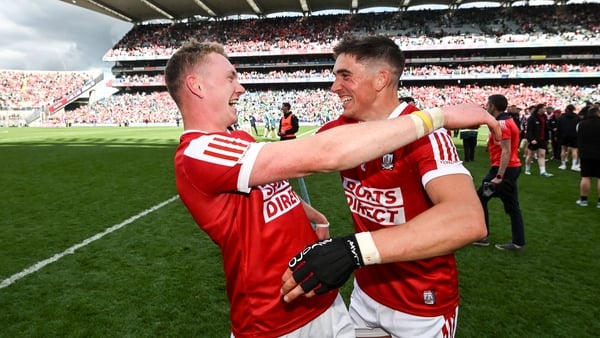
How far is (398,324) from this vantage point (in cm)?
210

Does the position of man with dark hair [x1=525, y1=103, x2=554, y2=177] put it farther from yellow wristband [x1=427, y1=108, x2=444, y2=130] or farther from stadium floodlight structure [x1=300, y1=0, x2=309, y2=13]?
stadium floodlight structure [x1=300, y1=0, x2=309, y2=13]

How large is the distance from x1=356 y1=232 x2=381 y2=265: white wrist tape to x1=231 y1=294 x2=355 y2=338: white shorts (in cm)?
79

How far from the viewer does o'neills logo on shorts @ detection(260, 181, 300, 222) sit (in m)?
1.66

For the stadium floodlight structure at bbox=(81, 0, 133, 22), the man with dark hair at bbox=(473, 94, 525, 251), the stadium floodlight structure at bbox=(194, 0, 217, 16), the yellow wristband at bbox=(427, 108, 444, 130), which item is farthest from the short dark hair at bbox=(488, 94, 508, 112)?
the stadium floodlight structure at bbox=(81, 0, 133, 22)

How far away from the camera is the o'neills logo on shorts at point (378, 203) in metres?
1.99

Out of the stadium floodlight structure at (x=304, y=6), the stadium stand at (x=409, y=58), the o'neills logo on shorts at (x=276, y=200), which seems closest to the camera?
the o'neills logo on shorts at (x=276, y=200)

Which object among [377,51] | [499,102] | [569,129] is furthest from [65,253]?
[569,129]

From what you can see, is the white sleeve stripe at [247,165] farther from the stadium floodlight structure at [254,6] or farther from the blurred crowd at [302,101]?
the stadium floodlight structure at [254,6]

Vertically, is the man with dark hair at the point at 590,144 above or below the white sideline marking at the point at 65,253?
above

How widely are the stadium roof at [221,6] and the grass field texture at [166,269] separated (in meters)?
49.5

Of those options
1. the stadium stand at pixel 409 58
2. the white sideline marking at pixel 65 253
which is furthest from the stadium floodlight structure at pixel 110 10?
the white sideline marking at pixel 65 253

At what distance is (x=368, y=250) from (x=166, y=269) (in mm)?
4644

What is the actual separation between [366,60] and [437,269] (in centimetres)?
123

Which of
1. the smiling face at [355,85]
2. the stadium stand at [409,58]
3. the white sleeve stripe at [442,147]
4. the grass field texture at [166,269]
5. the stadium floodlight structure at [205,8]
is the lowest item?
the grass field texture at [166,269]
